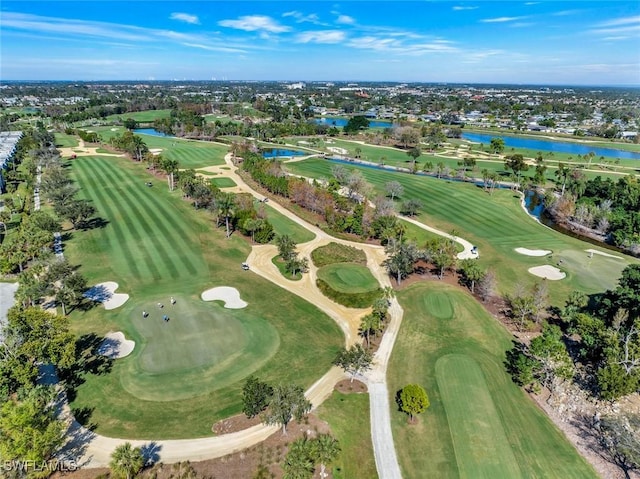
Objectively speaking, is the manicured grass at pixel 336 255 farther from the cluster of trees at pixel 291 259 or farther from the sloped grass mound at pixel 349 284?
the cluster of trees at pixel 291 259

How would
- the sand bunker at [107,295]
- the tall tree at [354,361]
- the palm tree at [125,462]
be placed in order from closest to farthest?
the palm tree at [125,462], the tall tree at [354,361], the sand bunker at [107,295]

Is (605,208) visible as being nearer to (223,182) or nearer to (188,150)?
(223,182)

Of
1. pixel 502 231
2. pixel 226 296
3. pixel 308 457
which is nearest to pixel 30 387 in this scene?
pixel 226 296

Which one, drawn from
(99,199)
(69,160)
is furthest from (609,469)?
(69,160)

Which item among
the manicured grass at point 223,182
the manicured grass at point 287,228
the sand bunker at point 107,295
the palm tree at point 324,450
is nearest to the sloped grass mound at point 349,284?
the manicured grass at point 287,228

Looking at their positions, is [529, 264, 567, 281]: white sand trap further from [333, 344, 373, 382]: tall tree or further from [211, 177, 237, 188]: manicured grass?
[211, 177, 237, 188]: manicured grass

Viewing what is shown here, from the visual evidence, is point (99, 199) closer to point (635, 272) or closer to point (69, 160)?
point (69, 160)

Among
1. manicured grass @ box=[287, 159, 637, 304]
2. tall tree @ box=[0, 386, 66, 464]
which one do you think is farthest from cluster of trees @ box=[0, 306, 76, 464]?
manicured grass @ box=[287, 159, 637, 304]
